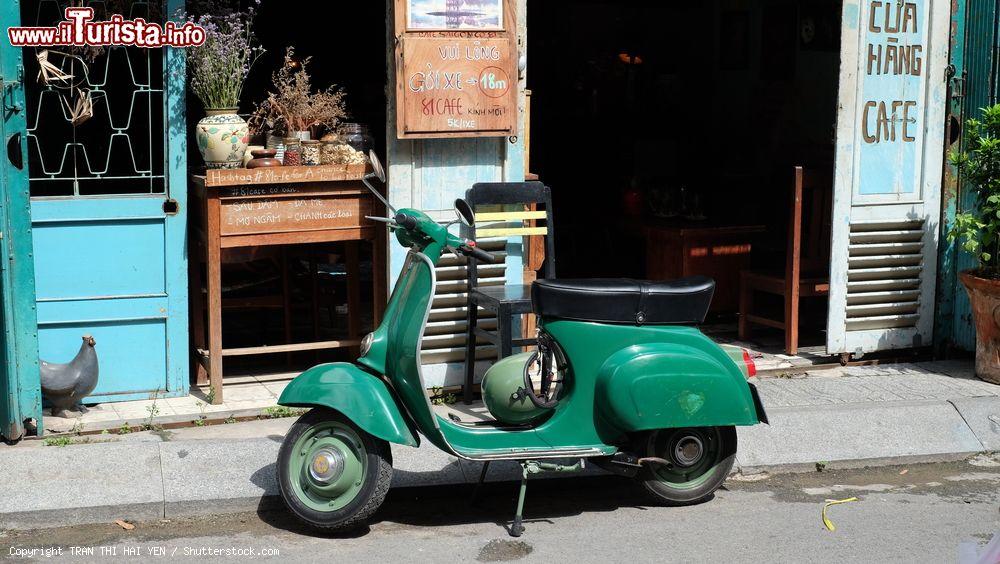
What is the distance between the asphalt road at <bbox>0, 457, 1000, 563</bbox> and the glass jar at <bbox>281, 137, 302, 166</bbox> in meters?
2.05

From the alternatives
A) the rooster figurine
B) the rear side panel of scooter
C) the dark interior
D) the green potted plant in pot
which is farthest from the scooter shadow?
the dark interior

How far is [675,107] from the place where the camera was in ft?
40.0

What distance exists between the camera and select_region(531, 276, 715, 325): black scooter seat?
5.22 metres

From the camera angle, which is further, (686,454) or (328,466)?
(686,454)

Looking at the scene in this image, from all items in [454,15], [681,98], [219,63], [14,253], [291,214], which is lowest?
[14,253]

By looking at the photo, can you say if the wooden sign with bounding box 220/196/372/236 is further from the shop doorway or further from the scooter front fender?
the shop doorway

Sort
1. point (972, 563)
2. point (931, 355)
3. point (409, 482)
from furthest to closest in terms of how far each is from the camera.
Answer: point (931, 355) → point (409, 482) → point (972, 563)

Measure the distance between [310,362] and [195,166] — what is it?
4.72ft

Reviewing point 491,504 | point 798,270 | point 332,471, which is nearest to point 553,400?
point 491,504

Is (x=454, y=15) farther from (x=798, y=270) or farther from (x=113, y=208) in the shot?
(x=798, y=270)

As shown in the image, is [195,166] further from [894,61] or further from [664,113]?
[664,113]

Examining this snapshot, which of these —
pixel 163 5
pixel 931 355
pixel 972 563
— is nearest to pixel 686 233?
pixel 931 355

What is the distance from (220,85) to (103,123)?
25.8 inches

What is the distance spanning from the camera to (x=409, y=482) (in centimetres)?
571
